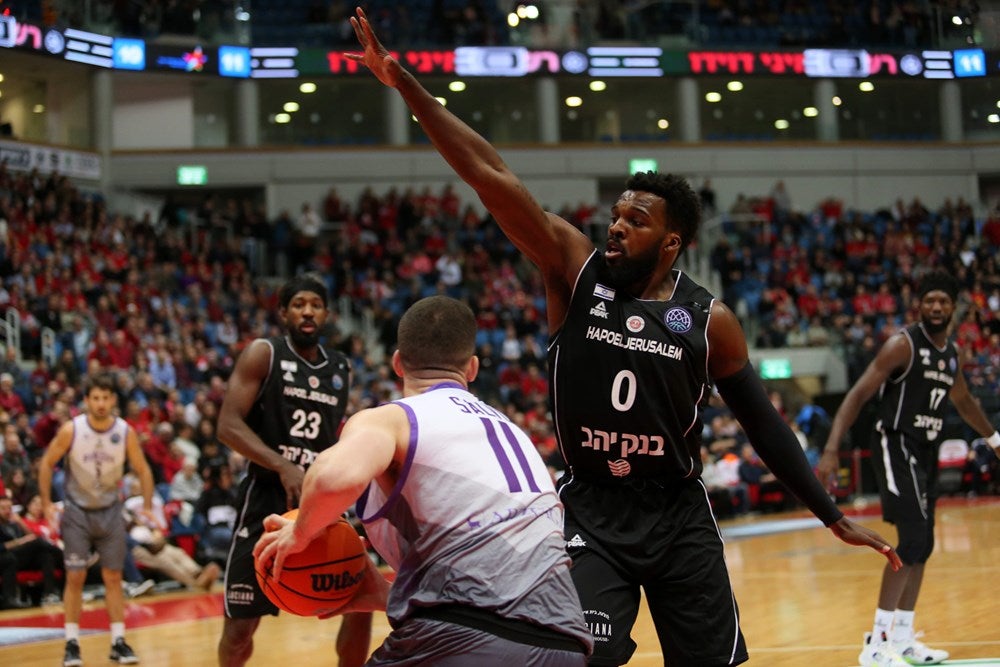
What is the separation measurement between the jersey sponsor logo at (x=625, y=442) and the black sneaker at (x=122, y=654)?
17.8 ft

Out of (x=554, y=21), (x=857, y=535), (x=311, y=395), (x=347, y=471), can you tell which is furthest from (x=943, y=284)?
(x=554, y=21)

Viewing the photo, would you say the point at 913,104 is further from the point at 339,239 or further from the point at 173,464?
the point at 173,464

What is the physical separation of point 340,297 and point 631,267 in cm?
1956

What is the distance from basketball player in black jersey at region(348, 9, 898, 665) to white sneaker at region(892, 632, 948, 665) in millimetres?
3107

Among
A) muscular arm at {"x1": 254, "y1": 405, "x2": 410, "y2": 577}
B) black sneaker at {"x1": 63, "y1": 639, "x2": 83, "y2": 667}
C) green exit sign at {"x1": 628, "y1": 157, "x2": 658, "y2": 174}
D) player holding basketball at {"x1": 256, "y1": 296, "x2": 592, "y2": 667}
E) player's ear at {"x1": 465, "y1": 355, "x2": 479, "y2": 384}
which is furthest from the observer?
green exit sign at {"x1": 628, "y1": 157, "x2": 658, "y2": 174}

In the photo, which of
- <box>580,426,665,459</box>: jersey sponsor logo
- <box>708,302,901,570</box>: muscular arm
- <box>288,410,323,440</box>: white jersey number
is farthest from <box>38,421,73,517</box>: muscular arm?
<box>708,302,901,570</box>: muscular arm

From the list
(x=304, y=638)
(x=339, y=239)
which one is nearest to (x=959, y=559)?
(x=304, y=638)

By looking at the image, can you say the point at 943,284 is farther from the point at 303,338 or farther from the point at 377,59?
the point at 377,59

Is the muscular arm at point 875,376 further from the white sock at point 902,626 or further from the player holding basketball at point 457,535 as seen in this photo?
the player holding basketball at point 457,535

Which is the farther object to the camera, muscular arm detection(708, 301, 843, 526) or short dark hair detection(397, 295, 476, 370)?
muscular arm detection(708, 301, 843, 526)

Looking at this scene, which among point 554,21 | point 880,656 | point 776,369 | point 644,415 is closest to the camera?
point 644,415

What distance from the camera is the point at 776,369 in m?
23.9

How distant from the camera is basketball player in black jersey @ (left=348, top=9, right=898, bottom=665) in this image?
427 cm

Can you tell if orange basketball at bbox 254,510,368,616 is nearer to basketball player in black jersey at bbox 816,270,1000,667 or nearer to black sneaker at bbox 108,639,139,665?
basketball player in black jersey at bbox 816,270,1000,667
